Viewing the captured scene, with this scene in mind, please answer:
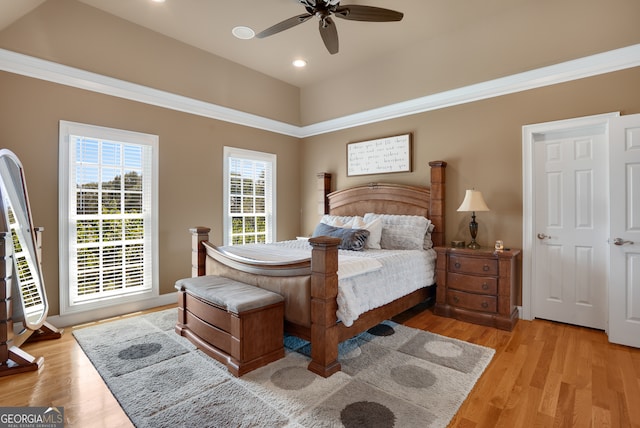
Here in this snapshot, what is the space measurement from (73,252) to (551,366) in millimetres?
4682

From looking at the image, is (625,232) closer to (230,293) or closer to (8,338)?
(230,293)

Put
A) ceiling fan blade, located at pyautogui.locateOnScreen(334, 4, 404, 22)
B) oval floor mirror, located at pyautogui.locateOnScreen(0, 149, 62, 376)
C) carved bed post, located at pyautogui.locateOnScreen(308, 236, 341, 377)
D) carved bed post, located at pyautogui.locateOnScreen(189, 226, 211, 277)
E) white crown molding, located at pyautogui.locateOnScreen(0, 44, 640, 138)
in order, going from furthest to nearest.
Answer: carved bed post, located at pyautogui.locateOnScreen(189, 226, 211, 277), white crown molding, located at pyautogui.locateOnScreen(0, 44, 640, 138), ceiling fan blade, located at pyautogui.locateOnScreen(334, 4, 404, 22), oval floor mirror, located at pyautogui.locateOnScreen(0, 149, 62, 376), carved bed post, located at pyautogui.locateOnScreen(308, 236, 341, 377)

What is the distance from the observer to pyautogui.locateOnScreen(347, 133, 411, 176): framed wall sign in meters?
4.45

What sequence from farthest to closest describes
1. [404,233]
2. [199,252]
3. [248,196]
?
[248,196]
[404,233]
[199,252]

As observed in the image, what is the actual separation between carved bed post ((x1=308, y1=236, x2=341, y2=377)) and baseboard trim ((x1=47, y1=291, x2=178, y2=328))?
261 cm

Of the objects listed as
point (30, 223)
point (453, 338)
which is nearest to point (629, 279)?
point (453, 338)

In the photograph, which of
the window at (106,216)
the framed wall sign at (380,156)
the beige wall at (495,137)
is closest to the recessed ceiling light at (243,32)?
the window at (106,216)

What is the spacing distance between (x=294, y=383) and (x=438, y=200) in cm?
287

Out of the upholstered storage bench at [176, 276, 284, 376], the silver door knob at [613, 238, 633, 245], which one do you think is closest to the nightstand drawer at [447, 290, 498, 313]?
the silver door knob at [613, 238, 633, 245]

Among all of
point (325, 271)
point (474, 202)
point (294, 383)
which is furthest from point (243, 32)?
point (294, 383)

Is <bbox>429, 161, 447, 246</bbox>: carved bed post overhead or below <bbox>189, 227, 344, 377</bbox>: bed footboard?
overhead

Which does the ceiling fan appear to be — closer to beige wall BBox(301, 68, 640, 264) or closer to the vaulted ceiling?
the vaulted ceiling

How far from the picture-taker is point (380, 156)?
15.4 ft

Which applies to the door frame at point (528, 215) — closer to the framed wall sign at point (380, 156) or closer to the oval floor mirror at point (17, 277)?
the framed wall sign at point (380, 156)
